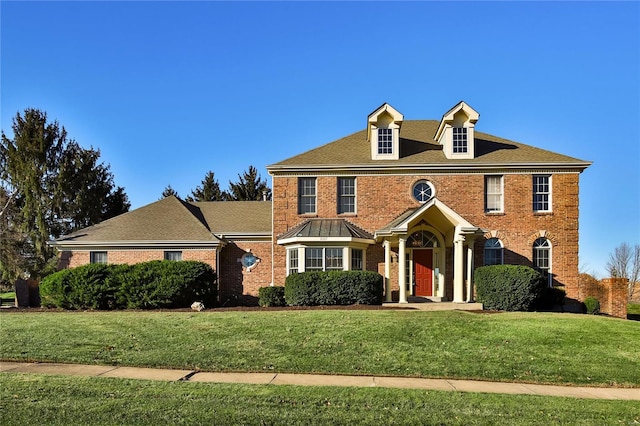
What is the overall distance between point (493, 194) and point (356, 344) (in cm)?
1292

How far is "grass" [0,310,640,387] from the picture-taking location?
11.0 metres

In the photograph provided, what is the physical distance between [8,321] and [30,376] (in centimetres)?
816

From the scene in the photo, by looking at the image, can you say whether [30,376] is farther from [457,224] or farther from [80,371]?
[457,224]

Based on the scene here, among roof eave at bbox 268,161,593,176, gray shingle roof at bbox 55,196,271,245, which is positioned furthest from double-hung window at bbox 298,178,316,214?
gray shingle roof at bbox 55,196,271,245

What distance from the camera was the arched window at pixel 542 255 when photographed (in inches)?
878

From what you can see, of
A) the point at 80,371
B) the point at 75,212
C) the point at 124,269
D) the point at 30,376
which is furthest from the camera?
the point at 75,212

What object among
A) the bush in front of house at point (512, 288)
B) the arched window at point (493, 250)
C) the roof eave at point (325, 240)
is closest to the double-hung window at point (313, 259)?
the roof eave at point (325, 240)

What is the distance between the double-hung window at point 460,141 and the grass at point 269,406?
1570cm

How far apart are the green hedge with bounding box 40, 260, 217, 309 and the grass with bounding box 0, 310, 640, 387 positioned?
108 inches

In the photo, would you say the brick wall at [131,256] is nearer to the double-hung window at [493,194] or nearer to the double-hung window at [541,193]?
the double-hung window at [493,194]

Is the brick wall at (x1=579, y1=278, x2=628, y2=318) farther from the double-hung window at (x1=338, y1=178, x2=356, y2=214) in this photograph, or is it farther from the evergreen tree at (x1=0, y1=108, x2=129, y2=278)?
the evergreen tree at (x1=0, y1=108, x2=129, y2=278)

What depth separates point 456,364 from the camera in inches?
442

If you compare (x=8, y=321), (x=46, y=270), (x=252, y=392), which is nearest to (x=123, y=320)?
(x=8, y=321)

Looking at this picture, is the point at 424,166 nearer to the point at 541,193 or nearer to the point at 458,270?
the point at 458,270
